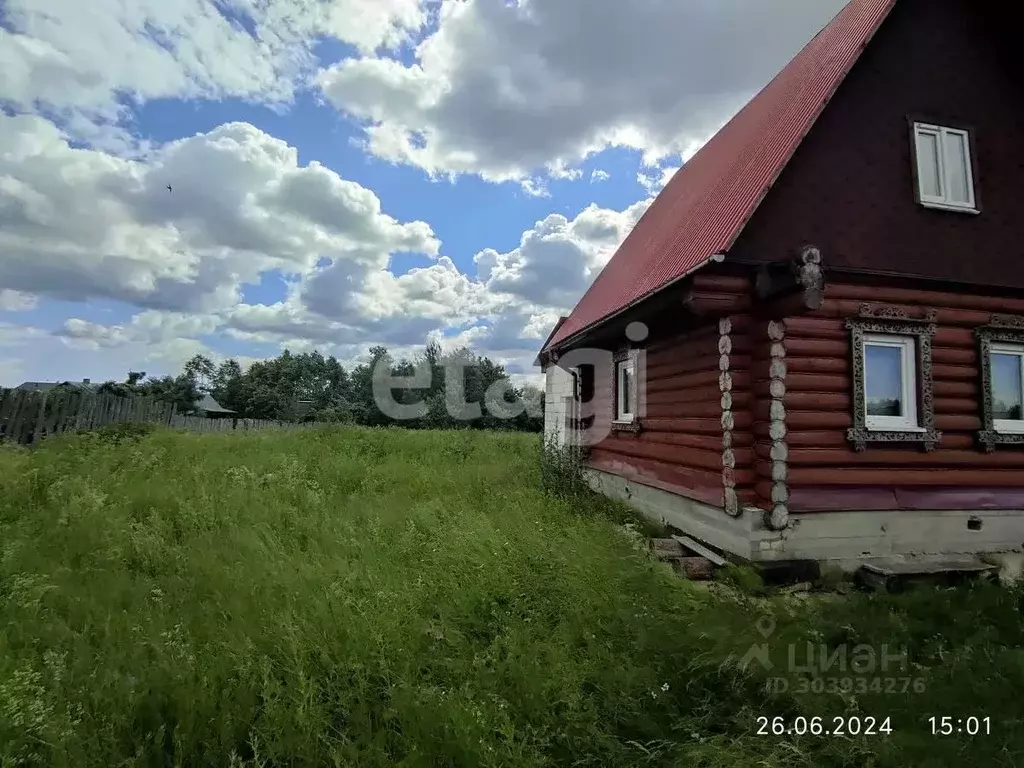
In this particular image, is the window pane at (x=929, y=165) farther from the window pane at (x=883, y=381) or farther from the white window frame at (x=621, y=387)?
the white window frame at (x=621, y=387)

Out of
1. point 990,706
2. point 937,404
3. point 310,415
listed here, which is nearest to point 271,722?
point 990,706

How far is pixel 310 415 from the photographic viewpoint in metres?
43.2

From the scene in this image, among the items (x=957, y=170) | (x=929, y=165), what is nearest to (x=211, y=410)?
(x=929, y=165)

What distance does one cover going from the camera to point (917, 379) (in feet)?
21.1

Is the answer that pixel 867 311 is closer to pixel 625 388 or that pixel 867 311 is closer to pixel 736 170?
pixel 736 170

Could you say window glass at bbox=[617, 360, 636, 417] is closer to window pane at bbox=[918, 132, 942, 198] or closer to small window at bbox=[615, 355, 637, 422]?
small window at bbox=[615, 355, 637, 422]

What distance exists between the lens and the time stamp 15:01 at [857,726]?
121 inches

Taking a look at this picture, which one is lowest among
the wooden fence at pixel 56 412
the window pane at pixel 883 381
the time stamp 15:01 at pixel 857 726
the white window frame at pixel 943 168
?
the time stamp 15:01 at pixel 857 726

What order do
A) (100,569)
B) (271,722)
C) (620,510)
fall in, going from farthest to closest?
(620,510), (100,569), (271,722)

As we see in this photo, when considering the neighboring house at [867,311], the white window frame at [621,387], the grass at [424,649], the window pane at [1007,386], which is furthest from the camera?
the white window frame at [621,387]

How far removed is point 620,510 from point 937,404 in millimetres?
4148

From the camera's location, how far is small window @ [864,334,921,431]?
6.37 metres

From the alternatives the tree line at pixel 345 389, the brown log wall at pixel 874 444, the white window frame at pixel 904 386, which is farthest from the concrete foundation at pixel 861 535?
the tree line at pixel 345 389

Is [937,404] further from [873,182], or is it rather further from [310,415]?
[310,415]
